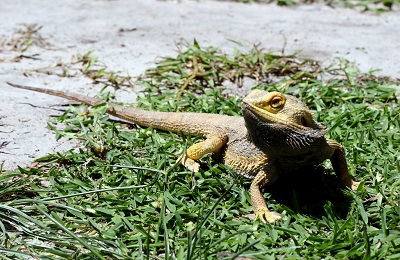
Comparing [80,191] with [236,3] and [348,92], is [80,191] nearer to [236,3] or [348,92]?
[348,92]

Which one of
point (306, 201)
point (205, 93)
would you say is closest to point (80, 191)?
point (306, 201)

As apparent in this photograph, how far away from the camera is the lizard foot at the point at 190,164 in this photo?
4.70 meters

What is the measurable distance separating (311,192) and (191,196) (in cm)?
87

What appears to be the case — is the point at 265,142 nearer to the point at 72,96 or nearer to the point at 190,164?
the point at 190,164

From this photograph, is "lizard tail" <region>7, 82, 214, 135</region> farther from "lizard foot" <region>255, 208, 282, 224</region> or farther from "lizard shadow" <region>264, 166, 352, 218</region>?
"lizard foot" <region>255, 208, 282, 224</region>

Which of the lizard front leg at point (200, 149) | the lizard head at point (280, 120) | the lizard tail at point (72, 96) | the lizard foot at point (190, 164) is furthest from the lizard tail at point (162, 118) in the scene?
the lizard head at point (280, 120)

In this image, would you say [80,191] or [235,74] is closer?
[80,191]

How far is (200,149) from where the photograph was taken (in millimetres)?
4820

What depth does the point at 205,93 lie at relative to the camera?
6.11 metres

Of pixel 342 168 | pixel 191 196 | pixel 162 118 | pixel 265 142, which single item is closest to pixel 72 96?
pixel 162 118

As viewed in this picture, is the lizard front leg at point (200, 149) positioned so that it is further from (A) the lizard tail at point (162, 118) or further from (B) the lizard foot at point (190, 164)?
(A) the lizard tail at point (162, 118)

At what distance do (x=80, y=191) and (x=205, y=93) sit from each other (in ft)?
6.71

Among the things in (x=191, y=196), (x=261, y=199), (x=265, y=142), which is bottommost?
(x=191, y=196)

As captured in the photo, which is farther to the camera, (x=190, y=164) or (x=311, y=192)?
(x=190, y=164)
